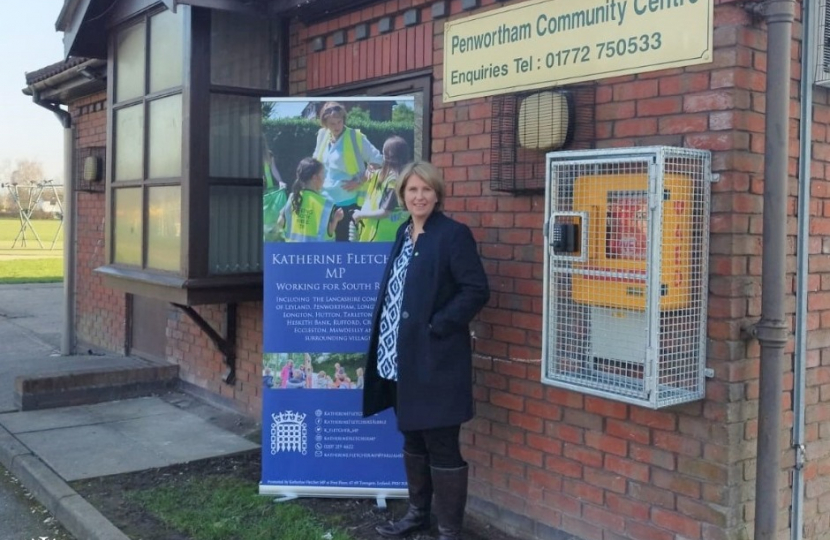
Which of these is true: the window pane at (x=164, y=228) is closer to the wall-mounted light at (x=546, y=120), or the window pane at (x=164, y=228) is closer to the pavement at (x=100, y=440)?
the pavement at (x=100, y=440)

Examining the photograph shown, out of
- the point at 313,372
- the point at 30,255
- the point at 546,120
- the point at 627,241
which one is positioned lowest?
the point at 30,255

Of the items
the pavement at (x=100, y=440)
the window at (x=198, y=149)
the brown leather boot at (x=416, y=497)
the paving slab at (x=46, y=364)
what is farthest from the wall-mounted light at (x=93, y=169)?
the brown leather boot at (x=416, y=497)

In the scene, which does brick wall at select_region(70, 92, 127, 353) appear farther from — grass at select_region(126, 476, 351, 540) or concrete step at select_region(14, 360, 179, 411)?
grass at select_region(126, 476, 351, 540)

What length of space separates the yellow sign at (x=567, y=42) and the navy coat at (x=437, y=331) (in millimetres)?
823

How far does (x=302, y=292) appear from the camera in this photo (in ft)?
15.2

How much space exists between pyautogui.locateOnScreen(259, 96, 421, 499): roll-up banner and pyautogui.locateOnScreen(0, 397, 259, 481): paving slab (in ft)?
3.82

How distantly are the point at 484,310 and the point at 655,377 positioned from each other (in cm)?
136

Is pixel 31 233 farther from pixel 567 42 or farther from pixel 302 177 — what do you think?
pixel 567 42

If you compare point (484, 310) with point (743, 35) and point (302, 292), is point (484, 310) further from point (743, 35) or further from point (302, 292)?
point (743, 35)

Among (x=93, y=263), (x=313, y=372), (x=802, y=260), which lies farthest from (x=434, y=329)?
(x=93, y=263)

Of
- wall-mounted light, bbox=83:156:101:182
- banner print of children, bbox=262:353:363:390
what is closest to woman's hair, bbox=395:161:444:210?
banner print of children, bbox=262:353:363:390

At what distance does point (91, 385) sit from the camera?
7.14 meters

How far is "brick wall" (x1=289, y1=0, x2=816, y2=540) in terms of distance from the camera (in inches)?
127

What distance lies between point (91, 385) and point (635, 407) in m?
5.14
